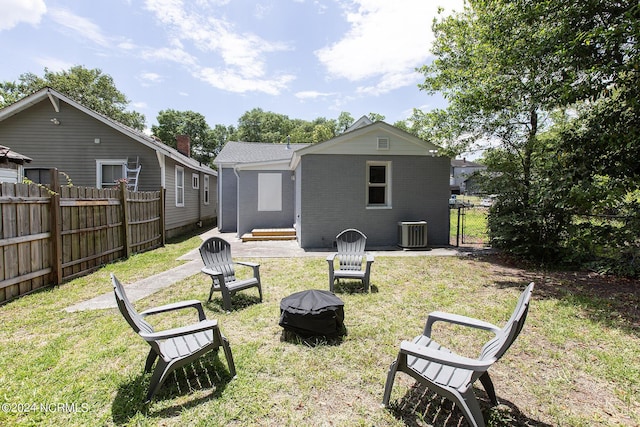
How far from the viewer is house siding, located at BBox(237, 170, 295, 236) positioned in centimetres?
1258

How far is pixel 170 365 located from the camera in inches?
97.2

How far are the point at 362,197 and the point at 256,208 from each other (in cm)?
498

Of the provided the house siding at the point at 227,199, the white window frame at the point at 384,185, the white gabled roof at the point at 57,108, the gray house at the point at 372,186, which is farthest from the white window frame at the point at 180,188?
the white window frame at the point at 384,185

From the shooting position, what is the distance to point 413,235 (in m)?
9.70

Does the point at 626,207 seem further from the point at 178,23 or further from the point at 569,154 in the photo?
the point at 178,23

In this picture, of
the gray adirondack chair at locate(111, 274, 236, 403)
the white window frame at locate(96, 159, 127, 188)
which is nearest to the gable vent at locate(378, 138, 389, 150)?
the gray adirondack chair at locate(111, 274, 236, 403)

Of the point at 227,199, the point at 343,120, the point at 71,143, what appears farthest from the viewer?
the point at 343,120

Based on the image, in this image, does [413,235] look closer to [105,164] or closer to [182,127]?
[105,164]

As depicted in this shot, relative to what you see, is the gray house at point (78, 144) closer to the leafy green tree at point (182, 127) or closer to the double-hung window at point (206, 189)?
the double-hung window at point (206, 189)

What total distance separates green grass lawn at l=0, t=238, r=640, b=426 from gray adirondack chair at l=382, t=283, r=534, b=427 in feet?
1.18

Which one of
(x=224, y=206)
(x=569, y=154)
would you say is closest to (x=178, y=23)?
(x=224, y=206)

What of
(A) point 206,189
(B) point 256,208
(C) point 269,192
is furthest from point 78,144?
(C) point 269,192

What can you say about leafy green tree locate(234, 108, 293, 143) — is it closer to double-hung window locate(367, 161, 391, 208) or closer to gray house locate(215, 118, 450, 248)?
double-hung window locate(367, 161, 391, 208)

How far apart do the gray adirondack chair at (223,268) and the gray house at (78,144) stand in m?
8.16
